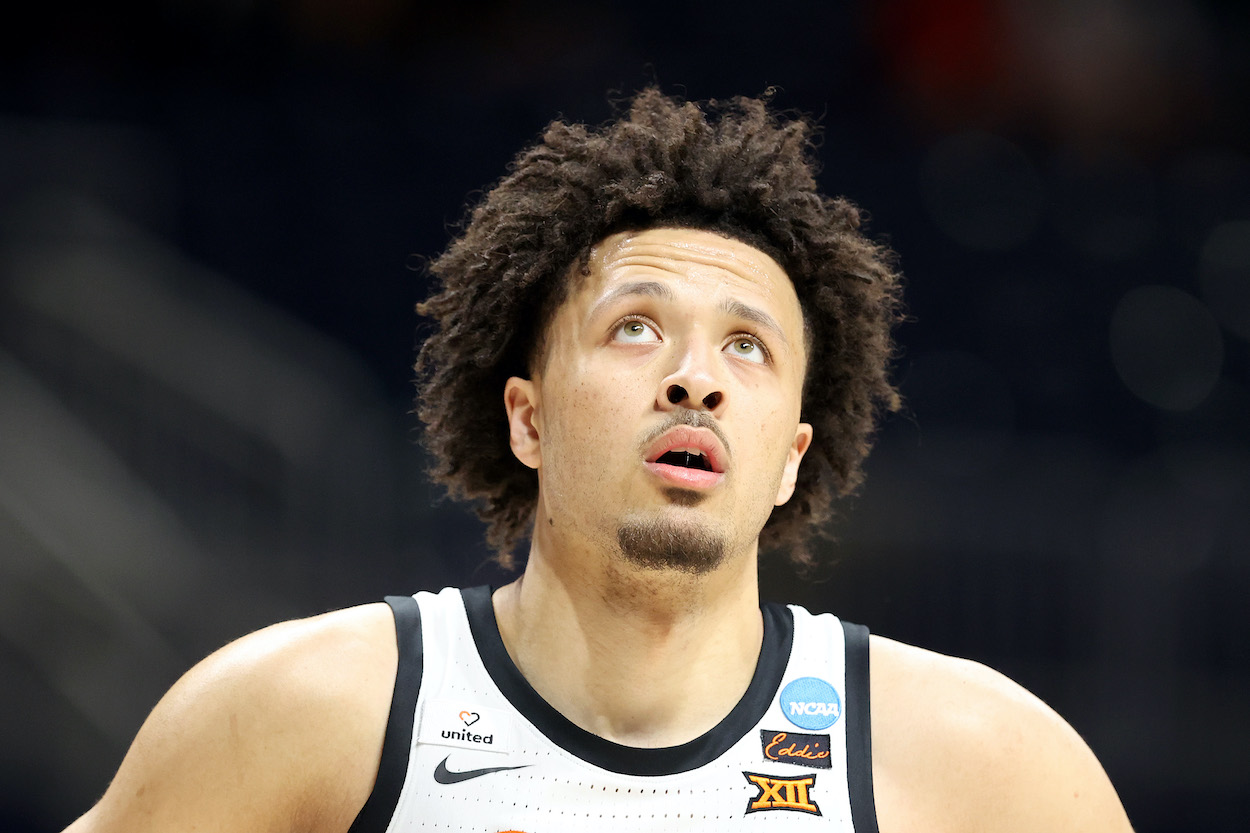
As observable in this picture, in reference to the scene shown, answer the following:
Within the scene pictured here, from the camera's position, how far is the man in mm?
2309

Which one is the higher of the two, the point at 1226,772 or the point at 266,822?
the point at 1226,772

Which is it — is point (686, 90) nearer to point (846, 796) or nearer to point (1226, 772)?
point (1226, 772)

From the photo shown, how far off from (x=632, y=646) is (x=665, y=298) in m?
0.75

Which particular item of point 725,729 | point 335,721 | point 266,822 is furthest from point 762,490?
point 266,822

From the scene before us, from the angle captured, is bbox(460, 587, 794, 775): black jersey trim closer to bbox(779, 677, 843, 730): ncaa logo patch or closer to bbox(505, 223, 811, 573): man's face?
bbox(779, 677, 843, 730): ncaa logo patch

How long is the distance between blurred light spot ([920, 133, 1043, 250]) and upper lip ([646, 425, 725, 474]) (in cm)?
394

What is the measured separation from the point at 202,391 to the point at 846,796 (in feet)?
10.7

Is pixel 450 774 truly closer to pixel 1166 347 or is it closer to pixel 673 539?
pixel 673 539

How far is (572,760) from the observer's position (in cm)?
239

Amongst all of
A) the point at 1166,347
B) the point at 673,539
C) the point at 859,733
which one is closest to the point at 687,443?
the point at 673,539

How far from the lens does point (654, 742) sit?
2459 millimetres

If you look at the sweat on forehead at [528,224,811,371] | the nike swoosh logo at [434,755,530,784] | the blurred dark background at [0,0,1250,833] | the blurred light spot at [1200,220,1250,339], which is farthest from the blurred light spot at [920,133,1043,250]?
the nike swoosh logo at [434,755,530,784]

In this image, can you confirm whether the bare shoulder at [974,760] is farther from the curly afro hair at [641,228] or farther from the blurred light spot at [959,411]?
the blurred light spot at [959,411]

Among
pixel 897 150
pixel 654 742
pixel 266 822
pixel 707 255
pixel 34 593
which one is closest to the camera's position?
pixel 266 822
